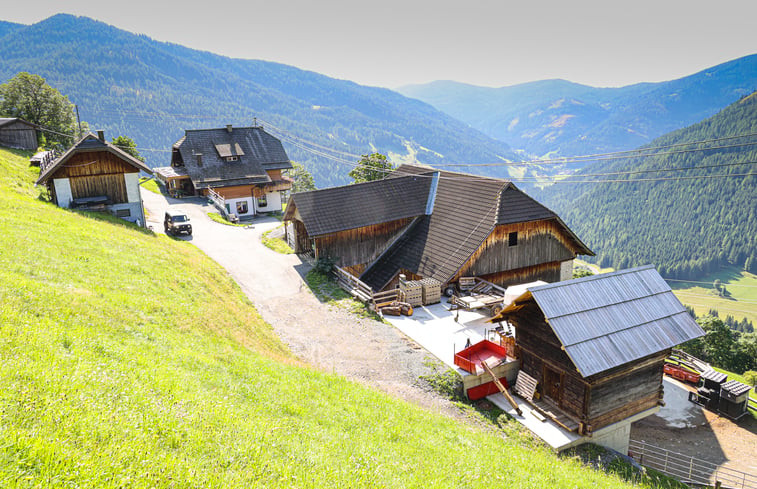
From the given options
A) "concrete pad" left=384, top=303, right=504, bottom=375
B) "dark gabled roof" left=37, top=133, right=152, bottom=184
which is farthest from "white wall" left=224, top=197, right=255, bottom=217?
"concrete pad" left=384, top=303, right=504, bottom=375

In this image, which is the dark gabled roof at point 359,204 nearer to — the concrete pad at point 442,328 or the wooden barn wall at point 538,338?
the concrete pad at point 442,328

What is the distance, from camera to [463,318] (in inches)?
960

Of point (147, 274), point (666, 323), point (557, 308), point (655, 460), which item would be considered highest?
point (147, 274)

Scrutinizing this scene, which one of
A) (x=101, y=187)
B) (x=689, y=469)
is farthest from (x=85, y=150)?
(x=689, y=469)

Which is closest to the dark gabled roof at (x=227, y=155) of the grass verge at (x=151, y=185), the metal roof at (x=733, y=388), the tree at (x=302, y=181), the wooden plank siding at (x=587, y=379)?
the grass verge at (x=151, y=185)

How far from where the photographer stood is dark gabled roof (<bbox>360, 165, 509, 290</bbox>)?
27.7 meters

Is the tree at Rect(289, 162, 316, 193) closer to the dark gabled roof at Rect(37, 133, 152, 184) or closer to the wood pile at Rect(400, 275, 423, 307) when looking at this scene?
the dark gabled roof at Rect(37, 133, 152, 184)

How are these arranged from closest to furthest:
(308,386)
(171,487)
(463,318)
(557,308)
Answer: (171,487)
(308,386)
(557,308)
(463,318)

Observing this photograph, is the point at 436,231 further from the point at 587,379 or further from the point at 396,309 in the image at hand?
the point at 587,379

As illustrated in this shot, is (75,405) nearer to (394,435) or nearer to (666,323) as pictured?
(394,435)

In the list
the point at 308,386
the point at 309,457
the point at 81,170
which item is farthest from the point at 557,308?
the point at 81,170

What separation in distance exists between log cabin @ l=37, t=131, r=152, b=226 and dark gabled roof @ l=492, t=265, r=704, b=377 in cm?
2930

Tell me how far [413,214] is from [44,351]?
86.4ft

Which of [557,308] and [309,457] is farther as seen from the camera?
[557,308]
